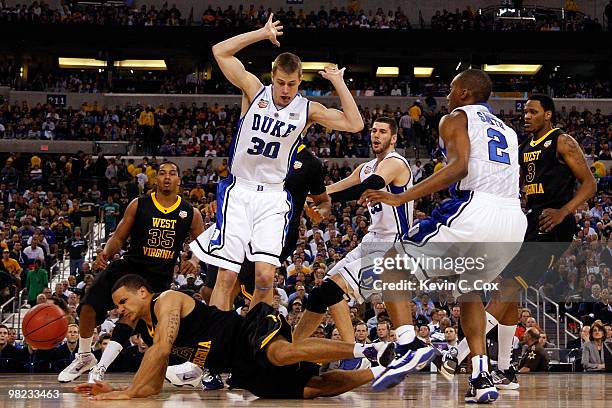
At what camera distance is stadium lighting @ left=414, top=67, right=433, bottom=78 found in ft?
Result: 149

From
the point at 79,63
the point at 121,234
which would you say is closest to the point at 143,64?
the point at 79,63

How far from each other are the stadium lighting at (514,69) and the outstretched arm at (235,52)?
3672 centimetres

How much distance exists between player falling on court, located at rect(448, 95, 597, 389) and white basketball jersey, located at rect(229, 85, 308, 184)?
2.32m

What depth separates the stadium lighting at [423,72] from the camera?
4529 centimetres

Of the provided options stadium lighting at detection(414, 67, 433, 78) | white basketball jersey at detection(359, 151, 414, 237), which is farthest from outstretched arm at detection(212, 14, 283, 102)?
stadium lighting at detection(414, 67, 433, 78)

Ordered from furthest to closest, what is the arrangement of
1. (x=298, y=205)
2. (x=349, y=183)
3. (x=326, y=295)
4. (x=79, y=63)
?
1. (x=79, y=63)
2. (x=298, y=205)
3. (x=349, y=183)
4. (x=326, y=295)

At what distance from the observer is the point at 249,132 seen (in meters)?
8.55

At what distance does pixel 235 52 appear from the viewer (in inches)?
338

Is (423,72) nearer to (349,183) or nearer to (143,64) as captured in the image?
(143,64)

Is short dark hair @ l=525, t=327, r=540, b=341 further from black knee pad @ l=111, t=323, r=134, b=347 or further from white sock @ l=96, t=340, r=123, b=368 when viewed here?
white sock @ l=96, t=340, r=123, b=368

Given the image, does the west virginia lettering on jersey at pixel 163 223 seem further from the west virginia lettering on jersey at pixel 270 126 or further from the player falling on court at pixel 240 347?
the player falling on court at pixel 240 347

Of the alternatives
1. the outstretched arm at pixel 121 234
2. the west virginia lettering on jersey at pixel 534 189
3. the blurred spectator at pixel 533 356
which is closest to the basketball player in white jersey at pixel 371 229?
the west virginia lettering on jersey at pixel 534 189

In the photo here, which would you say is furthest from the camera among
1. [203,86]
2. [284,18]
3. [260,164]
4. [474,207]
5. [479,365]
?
[284,18]

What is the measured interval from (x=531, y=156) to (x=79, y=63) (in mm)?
38181
